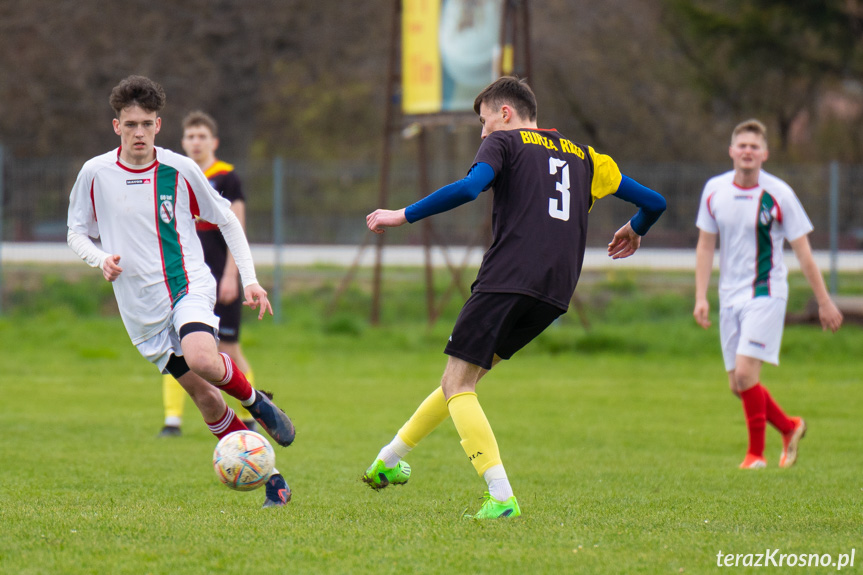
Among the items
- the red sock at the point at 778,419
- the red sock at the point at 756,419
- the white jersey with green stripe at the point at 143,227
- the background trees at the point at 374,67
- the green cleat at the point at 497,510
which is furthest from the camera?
the background trees at the point at 374,67

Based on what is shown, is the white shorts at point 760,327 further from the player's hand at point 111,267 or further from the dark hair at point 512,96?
the player's hand at point 111,267

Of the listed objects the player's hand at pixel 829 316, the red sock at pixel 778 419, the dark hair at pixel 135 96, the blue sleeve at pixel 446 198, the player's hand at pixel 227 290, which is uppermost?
the dark hair at pixel 135 96

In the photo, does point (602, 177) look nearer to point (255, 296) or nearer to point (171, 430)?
point (255, 296)

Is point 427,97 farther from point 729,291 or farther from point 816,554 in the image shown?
point 816,554

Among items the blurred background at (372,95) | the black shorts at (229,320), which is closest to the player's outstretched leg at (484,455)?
the black shorts at (229,320)

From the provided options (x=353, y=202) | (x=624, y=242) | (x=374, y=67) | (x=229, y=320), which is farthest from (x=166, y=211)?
(x=374, y=67)

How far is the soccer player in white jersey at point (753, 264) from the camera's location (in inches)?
287

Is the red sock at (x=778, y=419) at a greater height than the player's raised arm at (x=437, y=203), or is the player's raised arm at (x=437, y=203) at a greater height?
the player's raised arm at (x=437, y=203)

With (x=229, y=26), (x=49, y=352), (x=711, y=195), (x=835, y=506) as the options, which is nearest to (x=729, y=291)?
(x=711, y=195)

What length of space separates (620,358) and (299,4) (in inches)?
590

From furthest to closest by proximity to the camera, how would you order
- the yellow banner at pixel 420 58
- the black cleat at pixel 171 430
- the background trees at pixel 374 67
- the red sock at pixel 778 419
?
the background trees at pixel 374 67 < the yellow banner at pixel 420 58 < the black cleat at pixel 171 430 < the red sock at pixel 778 419

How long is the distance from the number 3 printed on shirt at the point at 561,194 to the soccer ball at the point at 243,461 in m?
1.88

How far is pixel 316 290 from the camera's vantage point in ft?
58.4

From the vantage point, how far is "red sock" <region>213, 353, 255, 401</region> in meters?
5.34
